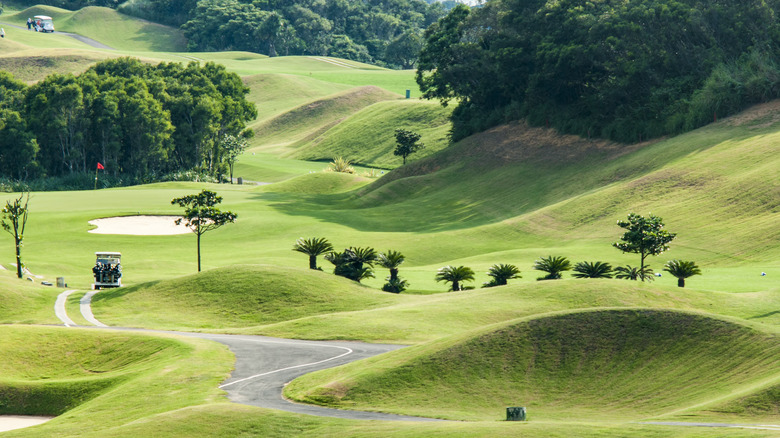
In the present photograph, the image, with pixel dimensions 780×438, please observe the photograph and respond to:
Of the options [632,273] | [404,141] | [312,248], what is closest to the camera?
[632,273]

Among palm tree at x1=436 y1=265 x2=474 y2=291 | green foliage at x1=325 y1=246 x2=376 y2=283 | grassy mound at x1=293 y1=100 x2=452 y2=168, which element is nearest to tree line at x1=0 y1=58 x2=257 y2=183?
grassy mound at x1=293 y1=100 x2=452 y2=168

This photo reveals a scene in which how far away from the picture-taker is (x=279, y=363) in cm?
3294

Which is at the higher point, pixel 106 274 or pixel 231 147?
pixel 231 147

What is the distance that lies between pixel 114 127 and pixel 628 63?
66177 millimetres

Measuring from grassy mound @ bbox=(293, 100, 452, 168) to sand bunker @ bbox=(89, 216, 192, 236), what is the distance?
57.7m

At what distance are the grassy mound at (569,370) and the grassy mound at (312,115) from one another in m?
147

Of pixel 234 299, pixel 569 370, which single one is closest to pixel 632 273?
pixel 234 299

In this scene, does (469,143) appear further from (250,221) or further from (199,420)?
(199,420)

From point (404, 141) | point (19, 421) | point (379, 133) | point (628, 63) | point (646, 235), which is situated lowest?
point (19, 421)

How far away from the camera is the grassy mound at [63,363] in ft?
107

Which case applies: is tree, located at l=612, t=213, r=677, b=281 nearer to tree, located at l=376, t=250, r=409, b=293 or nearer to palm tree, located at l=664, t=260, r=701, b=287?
palm tree, located at l=664, t=260, r=701, b=287

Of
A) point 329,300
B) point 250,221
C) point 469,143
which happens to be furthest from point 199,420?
point 469,143

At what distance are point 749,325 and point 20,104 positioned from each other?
4460 inches

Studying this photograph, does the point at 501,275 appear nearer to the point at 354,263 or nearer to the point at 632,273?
the point at 632,273
